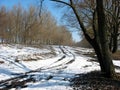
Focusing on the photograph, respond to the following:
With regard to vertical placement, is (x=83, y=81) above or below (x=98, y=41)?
below

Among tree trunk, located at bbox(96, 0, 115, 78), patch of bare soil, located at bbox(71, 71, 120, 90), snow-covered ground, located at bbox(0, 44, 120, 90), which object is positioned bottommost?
snow-covered ground, located at bbox(0, 44, 120, 90)

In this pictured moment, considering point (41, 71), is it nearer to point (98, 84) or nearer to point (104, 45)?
point (104, 45)

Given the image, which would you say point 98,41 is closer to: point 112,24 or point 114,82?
point 114,82

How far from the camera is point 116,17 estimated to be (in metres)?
37.9

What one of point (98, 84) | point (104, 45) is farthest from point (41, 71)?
point (98, 84)

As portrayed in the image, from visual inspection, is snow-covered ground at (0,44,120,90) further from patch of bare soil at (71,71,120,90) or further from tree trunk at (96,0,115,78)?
tree trunk at (96,0,115,78)

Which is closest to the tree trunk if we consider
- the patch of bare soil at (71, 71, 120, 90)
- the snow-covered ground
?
the patch of bare soil at (71, 71, 120, 90)

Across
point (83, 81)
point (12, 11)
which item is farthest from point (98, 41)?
point (12, 11)

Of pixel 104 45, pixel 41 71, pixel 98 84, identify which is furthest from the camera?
pixel 41 71

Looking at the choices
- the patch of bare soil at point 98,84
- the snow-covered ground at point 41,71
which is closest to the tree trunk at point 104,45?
the patch of bare soil at point 98,84

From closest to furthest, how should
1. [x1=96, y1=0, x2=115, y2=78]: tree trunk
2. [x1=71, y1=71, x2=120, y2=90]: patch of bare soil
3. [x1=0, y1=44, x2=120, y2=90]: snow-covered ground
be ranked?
[x1=71, y1=71, x2=120, y2=90]: patch of bare soil, [x1=0, y1=44, x2=120, y2=90]: snow-covered ground, [x1=96, y1=0, x2=115, y2=78]: tree trunk

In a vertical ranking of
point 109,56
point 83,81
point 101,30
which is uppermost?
point 101,30

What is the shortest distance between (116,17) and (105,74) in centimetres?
2547

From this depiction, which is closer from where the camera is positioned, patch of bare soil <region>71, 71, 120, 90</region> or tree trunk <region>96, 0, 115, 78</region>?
patch of bare soil <region>71, 71, 120, 90</region>
